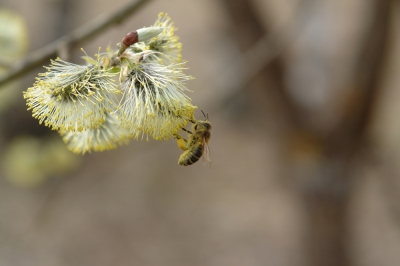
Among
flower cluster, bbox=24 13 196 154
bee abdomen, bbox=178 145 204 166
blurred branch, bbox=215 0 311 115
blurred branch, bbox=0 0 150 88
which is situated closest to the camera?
flower cluster, bbox=24 13 196 154

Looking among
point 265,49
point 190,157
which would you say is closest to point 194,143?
point 190,157

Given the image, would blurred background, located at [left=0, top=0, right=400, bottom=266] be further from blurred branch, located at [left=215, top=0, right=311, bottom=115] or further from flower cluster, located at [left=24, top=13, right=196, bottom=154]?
flower cluster, located at [left=24, top=13, right=196, bottom=154]

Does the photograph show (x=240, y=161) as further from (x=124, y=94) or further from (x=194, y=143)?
(x=124, y=94)

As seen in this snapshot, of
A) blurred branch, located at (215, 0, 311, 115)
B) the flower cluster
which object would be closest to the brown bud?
the flower cluster

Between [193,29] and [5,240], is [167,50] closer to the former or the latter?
[5,240]

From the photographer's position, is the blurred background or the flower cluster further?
the blurred background

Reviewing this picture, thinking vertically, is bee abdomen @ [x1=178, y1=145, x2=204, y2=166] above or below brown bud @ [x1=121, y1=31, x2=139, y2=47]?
below

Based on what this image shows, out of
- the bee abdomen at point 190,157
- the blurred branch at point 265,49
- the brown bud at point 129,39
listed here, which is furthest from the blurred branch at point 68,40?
the blurred branch at point 265,49

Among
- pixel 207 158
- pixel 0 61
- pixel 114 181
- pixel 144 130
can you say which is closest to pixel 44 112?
pixel 144 130
